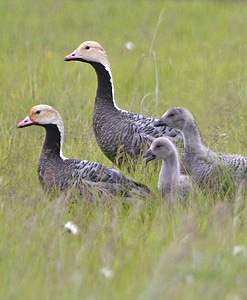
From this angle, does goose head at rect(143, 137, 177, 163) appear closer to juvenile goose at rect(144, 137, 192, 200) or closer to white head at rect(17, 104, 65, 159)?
juvenile goose at rect(144, 137, 192, 200)

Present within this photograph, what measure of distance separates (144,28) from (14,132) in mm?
6167

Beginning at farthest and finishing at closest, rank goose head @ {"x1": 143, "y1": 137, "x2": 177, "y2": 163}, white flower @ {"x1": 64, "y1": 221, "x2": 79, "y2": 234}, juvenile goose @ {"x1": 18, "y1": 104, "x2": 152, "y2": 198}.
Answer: goose head @ {"x1": 143, "y1": 137, "x2": 177, "y2": 163}
juvenile goose @ {"x1": 18, "y1": 104, "x2": 152, "y2": 198}
white flower @ {"x1": 64, "y1": 221, "x2": 79, "y2": 234}

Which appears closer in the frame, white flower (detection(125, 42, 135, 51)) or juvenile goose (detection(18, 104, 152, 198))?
juvenile goose (detection(18, 104, 152, 198))

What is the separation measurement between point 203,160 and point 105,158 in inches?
48.6

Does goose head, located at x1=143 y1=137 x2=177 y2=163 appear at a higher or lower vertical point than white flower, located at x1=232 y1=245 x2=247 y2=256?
lower

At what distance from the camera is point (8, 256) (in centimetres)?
454

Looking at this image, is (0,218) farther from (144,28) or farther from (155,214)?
(144,28)

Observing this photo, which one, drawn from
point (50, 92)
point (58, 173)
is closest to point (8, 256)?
point (58, 173)

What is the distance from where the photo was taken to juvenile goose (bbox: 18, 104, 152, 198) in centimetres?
597

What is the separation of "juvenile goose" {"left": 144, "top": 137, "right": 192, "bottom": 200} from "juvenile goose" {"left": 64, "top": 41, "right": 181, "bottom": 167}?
64 centimetres

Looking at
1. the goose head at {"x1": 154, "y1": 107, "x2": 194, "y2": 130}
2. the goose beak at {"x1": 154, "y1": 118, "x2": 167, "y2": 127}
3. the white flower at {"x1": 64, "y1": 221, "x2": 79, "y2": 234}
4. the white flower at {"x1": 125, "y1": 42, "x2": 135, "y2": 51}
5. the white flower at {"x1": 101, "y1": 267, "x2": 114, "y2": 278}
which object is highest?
the white flower at {"x1": 101, "y1": 267, "x2": 114, "y2": 278}

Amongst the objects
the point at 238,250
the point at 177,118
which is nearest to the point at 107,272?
the point at 238,250

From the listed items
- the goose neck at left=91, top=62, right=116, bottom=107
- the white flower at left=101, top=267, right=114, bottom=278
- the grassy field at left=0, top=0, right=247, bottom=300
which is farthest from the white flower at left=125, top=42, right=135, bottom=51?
the white flower at left=101, top=267, right=114, bottom=278

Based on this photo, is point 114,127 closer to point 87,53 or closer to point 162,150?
point 87,53
